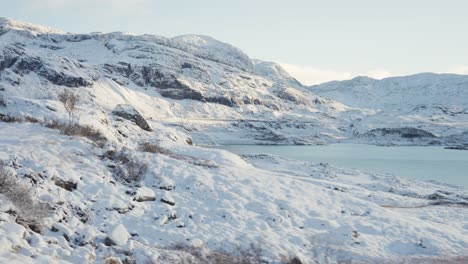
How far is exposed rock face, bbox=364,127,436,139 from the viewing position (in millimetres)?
A: 184375

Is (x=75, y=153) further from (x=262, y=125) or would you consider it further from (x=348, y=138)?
(x=348, y=138)

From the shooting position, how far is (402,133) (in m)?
187

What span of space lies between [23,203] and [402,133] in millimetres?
191221

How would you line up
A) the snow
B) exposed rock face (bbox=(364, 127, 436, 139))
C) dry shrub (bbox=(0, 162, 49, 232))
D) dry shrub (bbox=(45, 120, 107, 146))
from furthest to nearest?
exposed rock face (bbox=(364, 127, 436, 139))
dry shrub (bbox=(45, 120, 107, 146))
the snow
dry shrub (bbox=(0, 162, 49, 232))

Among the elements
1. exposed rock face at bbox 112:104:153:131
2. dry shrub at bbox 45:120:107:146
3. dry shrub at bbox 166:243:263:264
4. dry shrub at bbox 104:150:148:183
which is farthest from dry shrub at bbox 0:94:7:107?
dry shrub at bbox 166:243:263:264

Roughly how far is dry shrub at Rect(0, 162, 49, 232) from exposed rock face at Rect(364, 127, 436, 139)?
184 metres

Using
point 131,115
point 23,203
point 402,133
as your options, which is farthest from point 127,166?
point 402,133

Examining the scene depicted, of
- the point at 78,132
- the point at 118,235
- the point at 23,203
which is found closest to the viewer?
the point at 23,203

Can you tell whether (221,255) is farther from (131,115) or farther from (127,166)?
(131,115)

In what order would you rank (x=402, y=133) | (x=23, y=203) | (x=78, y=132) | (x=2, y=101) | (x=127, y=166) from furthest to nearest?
(x=402, y=133)
(x=2, y=101)
(x=78, y=132)
(x=127, y=166)
(x=23, y=203)

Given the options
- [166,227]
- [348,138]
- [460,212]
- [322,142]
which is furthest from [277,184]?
[348,138]

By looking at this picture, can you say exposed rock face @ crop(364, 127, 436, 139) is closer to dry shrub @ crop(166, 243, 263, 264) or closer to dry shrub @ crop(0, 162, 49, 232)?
dry shrub @ crop(166, 243, 263, 264)

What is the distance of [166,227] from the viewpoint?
15781mm

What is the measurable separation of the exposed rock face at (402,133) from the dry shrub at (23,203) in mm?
184318
